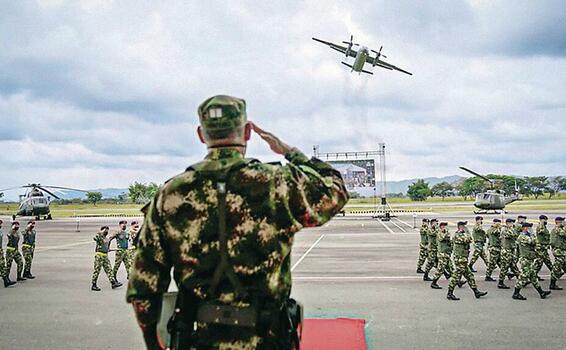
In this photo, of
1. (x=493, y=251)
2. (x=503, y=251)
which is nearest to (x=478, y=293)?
(x=503, y=251)

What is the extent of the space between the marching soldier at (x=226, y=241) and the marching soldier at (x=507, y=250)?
10587 mm

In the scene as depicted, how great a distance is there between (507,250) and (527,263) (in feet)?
4.06

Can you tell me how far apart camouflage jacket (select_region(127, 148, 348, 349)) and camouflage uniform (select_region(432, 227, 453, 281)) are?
33.1 feet

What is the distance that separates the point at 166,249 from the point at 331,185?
873 millimetres

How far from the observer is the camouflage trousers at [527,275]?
10.1m

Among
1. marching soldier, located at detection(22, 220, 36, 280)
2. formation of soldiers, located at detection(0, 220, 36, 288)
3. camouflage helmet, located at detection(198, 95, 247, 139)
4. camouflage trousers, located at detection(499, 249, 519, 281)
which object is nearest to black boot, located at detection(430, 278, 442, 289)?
camouflage trousers, located at detection(499, 249, 519, 281)

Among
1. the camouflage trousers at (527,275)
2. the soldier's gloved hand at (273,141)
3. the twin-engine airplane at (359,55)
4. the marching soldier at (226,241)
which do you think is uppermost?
the twin-engine airplane at (359,55)

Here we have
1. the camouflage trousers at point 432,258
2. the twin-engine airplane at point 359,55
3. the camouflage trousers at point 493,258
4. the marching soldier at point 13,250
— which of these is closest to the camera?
the camouflage trousers at point 493,258

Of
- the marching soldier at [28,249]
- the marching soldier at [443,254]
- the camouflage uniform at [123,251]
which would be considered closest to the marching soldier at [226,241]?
the marching soldier at [443,254]

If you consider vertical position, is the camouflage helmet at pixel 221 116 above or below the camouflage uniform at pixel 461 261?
above

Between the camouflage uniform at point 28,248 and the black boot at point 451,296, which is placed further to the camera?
the camouflage uniform at point 28,248

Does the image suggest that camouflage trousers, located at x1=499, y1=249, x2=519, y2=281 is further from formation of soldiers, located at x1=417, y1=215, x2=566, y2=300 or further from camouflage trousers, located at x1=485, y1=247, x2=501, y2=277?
camouflage trousers, located at x1=485, y1=247, x2=501, y2=277

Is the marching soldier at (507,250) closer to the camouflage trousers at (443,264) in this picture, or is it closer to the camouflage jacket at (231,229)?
the camouflage trousers at (443,264)

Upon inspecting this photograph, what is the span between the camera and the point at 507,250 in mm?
11625
